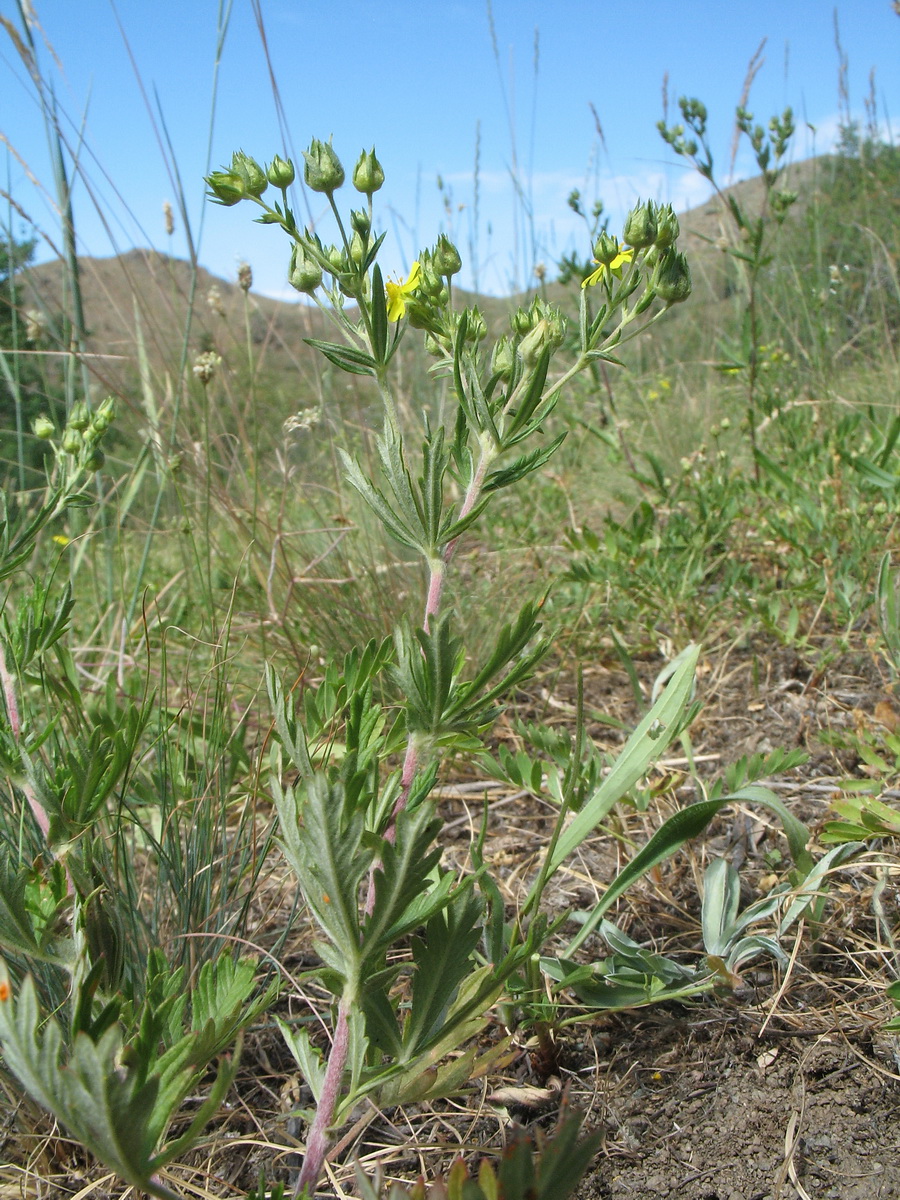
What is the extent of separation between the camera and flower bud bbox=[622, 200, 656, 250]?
103cm

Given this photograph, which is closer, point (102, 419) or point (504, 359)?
point (504, 359)

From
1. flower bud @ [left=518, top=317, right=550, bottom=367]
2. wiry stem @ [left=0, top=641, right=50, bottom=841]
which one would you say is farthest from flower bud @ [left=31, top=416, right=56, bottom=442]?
flower bud @ [left=518, top=317, right=550, bottom=367]

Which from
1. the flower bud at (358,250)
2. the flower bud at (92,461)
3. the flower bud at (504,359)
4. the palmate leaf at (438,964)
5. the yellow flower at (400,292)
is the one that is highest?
the flower bud at (358,250)

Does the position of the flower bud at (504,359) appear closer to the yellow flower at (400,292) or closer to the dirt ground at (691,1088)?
the yellow flower at (400,292)

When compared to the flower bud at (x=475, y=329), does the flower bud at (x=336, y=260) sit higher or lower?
higher

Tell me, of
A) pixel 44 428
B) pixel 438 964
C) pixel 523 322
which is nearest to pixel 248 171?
pixel 523 322

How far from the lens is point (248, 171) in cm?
100

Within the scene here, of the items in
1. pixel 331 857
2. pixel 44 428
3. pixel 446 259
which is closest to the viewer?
pixel 331 857

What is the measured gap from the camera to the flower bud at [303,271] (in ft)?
3.36

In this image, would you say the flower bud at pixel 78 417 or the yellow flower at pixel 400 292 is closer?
the yellow flower at pixel 400 292

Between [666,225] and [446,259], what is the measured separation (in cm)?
26

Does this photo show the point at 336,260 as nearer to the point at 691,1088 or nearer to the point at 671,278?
the point at 671,278

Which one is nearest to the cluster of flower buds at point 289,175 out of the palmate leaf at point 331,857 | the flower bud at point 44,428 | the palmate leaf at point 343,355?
the palmate leaf at point 343,355

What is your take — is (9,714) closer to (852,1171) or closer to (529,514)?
(852,1171)
